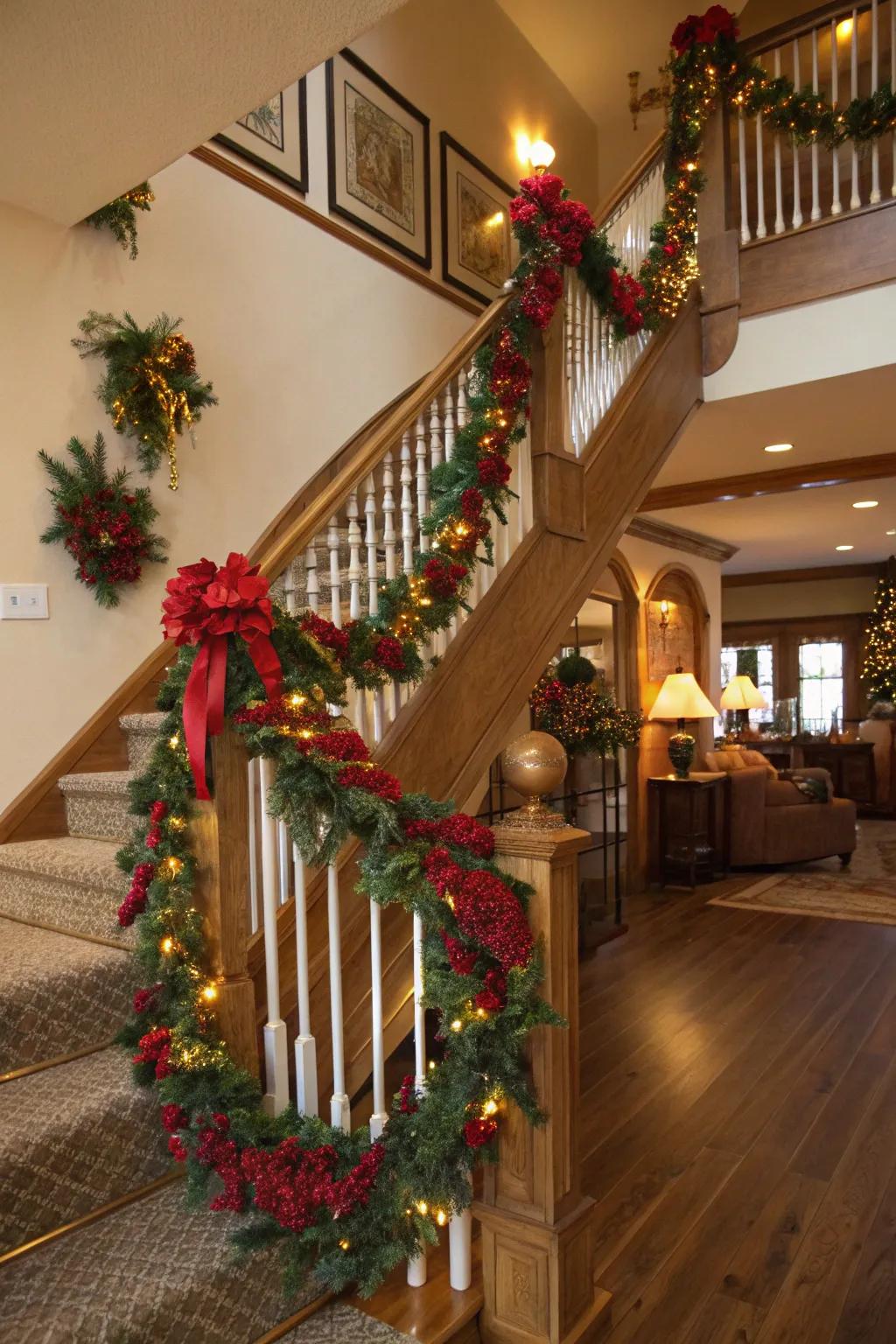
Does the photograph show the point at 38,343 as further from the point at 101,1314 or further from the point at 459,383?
the point at 101,1314

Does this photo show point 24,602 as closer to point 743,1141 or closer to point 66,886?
point 66,886

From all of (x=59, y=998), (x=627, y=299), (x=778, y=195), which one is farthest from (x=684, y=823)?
(x=59, y=998)

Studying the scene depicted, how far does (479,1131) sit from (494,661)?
1.65 meters

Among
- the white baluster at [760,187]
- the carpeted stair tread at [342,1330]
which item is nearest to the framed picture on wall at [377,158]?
the white baluster at [760,187]

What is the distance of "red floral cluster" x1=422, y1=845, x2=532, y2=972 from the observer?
165 cm

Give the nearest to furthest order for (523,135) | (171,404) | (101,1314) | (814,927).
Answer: (101,1314) < (171,404) < (814,927) < (523,135)

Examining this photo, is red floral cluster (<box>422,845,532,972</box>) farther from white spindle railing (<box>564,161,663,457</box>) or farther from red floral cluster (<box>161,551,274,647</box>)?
white spindle railing (<box>564,161,663,457</box>)

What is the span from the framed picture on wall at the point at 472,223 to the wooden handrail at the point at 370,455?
2.49 meters

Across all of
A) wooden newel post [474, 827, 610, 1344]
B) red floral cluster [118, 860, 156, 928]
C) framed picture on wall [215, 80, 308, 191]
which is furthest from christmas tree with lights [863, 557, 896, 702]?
red floral cluster [118, 860, 156, 928]

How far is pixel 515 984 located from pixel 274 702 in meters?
0.75

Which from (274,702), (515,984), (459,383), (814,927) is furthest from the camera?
(814,927)

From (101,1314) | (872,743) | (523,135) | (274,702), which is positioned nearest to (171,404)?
(274,702)

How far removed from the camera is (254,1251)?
5.62 ft

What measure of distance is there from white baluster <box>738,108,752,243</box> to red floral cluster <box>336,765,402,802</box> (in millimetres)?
3658
